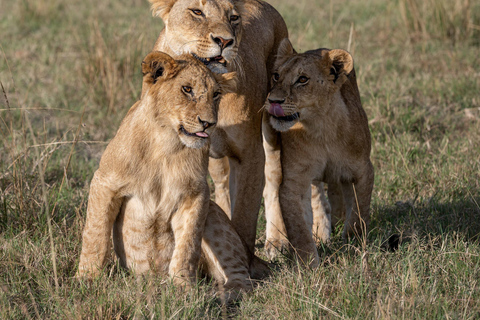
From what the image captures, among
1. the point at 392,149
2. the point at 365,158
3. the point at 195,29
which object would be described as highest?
the point at 195,29

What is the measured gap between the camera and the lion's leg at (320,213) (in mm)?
4695

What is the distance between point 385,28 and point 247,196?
4.93 m

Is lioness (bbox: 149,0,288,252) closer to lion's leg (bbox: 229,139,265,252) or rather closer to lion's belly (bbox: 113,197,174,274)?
lion's leg (bbox: 229,139,265,252)

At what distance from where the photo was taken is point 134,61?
6.82 meters

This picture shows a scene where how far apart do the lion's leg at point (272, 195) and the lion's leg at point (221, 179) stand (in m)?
0.32

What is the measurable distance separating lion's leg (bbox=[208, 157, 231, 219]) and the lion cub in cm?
94

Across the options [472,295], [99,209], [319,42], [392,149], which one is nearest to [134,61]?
[319,42]

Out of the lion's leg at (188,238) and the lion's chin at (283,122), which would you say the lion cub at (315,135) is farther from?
the lion's leg at (188,238)

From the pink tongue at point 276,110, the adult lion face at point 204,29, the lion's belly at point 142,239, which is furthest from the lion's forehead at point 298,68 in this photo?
the lion's belly at point 142,239

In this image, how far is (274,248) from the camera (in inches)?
177

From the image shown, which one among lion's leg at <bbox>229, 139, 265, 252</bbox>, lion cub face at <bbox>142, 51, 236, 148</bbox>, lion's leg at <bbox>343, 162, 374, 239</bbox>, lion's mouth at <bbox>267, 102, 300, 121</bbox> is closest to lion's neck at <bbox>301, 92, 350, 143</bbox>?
lion's mouth at <bbox>267, 102, 300, 121</bbox>

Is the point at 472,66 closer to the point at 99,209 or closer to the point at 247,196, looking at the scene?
the point at 247,196

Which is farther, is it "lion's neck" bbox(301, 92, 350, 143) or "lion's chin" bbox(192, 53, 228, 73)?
"lion's neck" bbox(301, 92, 350, 143)

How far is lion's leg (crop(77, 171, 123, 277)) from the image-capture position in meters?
3.42
